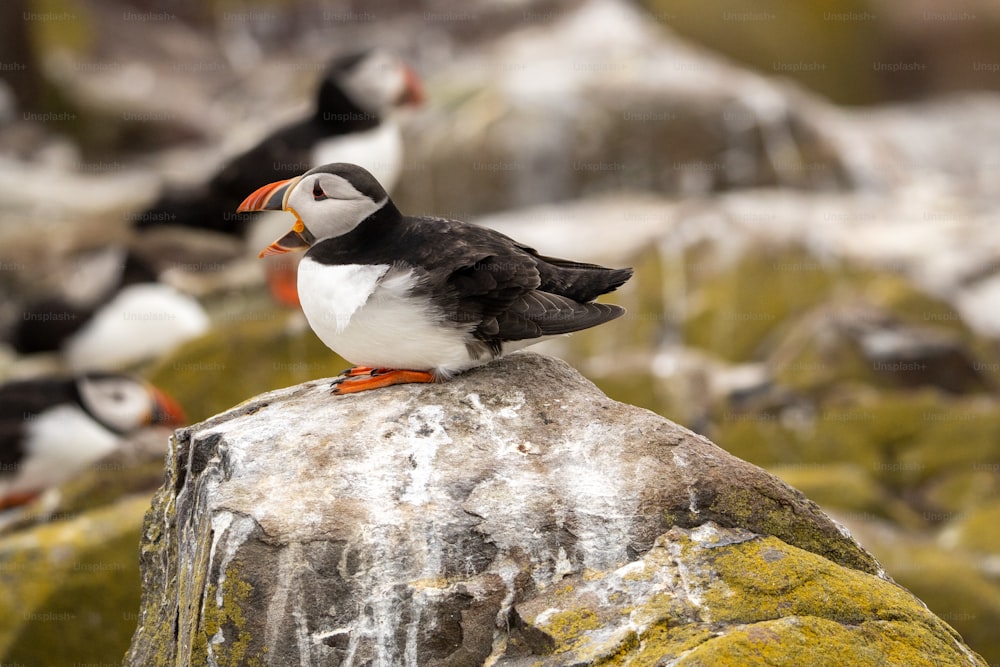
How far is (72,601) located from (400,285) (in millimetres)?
2970

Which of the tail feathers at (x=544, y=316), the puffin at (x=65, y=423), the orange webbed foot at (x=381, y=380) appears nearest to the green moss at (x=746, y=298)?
the puffin at (x=65, y=423)

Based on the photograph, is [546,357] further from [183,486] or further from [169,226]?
[169,226]

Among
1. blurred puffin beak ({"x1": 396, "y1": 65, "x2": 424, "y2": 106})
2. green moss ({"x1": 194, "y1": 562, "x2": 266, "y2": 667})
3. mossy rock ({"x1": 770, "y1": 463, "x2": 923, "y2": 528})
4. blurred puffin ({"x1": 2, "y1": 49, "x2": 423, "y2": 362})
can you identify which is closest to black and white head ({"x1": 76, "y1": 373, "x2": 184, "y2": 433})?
blurred puffin ({"x1": 2, "y1": 49, "x2": 423, "y2": 362})

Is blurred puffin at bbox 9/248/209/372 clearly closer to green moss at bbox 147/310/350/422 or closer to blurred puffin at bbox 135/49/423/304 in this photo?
blurred puffin at bbox 135/49/423/304

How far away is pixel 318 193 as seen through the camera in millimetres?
4781

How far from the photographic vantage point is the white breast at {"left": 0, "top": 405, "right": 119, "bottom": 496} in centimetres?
860

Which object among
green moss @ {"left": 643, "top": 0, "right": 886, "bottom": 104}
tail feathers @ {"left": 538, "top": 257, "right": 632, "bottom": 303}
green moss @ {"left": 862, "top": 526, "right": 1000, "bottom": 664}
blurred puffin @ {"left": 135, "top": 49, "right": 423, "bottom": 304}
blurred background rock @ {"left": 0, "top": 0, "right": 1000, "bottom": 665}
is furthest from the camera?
green moss @ {"left": 643, "top": 0, "right": 886, "bottom": 104}

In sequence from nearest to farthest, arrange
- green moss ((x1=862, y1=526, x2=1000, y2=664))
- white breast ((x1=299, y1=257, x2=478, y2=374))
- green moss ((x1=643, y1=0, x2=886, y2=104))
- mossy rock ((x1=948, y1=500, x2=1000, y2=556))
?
white breast ((x1=299, y1=257, x2=478, y2=374))
green moss ((x1=862, y1=526, x2=1000, y2=664))
mossy rock ((x1=948, y1=500, x2=1000, y2=556))
green moss ((x1=643, y1=0, x2=886, y2=104))

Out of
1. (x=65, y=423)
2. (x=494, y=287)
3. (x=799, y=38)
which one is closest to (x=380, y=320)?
(x=494, y=287)

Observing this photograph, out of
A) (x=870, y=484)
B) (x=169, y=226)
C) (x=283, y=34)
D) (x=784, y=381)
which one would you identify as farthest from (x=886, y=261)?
(x=283, y=34)

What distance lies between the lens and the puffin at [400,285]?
15.4ft

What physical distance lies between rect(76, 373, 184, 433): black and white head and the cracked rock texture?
13.5 ft

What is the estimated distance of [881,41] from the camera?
2481 cm

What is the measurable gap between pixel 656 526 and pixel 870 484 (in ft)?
18.0
